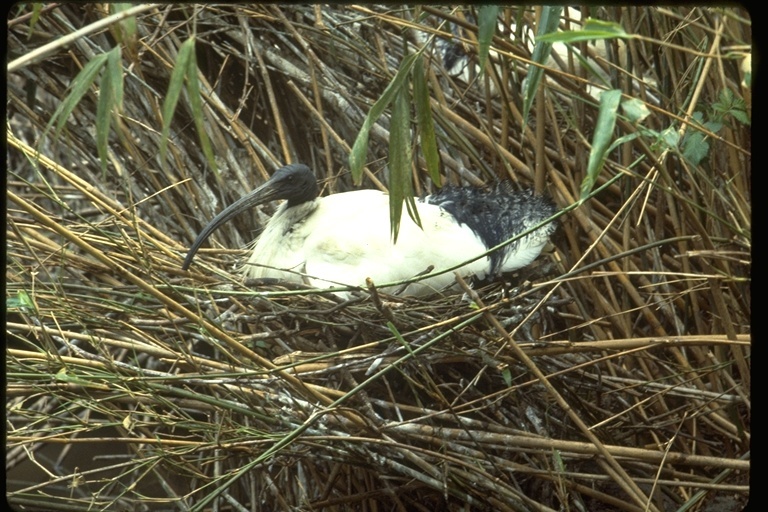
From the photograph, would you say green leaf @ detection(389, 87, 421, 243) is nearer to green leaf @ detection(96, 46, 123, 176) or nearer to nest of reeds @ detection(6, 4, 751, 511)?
nest of reeds @ detection(6, 4, 751, 511)

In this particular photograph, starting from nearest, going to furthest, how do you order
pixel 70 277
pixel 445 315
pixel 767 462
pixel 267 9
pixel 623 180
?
pixel 767 462 → pixel 445 315 → pixel 623 180 → pixel 70 277 → pixel 267 9

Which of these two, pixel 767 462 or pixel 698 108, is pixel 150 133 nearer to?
pixel 698 108

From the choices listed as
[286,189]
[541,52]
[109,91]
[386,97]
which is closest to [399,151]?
[386,97]

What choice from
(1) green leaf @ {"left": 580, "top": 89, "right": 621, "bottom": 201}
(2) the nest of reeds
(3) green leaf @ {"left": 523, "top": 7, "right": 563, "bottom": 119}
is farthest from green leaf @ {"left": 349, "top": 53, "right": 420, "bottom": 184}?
(1) green leaf @ {"left": 580, "top": 89, "right": 621, "bottom": 201}

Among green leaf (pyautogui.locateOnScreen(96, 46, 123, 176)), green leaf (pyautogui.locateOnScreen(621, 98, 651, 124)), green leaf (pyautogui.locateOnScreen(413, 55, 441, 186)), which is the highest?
green leaf (pyautogui.locateOnScreen(96, 46, 123, 176))

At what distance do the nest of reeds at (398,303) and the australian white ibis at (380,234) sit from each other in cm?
4

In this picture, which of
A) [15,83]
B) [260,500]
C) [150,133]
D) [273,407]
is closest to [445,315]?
[273,407]

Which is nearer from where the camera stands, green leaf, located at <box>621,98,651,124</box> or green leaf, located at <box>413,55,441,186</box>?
green leaf, located at <box>621,98,651,124</box>

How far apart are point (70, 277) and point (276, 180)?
34 cm

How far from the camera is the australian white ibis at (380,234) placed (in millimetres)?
1332

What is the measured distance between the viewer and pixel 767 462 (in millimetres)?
998

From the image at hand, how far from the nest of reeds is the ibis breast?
46mm

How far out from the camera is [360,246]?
1.34 m

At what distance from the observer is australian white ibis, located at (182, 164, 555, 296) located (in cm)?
133
